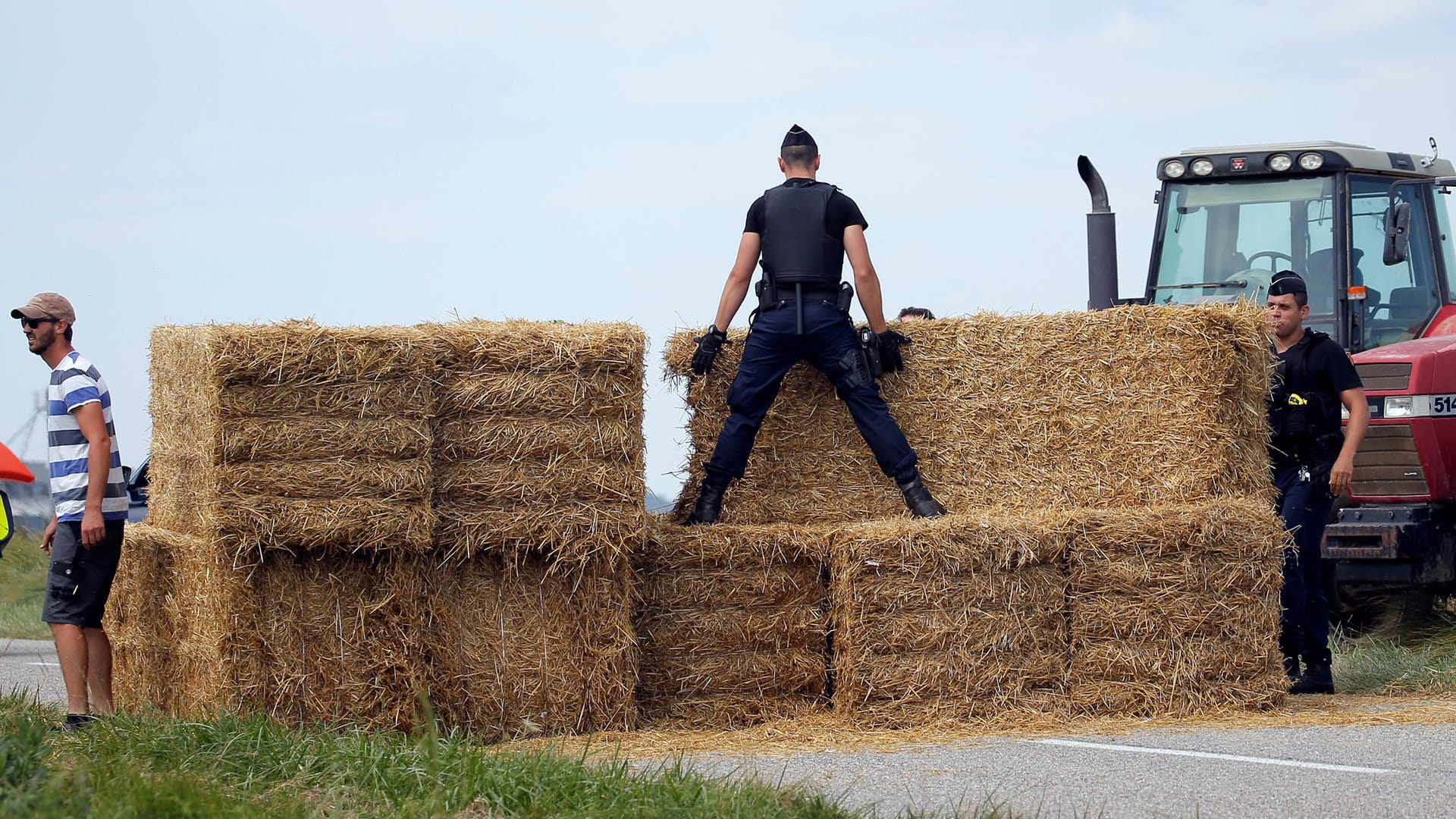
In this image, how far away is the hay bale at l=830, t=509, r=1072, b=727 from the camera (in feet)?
21.8

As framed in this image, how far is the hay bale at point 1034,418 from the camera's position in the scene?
23.8 ft

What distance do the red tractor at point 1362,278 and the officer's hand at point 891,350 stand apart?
288 centimetres

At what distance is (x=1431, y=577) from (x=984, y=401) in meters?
3.81

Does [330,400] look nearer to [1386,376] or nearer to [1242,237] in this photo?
[1386,376]

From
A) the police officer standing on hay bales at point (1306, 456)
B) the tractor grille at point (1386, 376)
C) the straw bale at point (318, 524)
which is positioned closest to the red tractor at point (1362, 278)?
the tractor grille at point (1386, 376)

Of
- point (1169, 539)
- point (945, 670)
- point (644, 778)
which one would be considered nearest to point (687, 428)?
point (945, 670)

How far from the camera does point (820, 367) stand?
Result: 738 centimetres

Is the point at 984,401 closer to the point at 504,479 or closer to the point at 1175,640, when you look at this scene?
the point at 1175,640

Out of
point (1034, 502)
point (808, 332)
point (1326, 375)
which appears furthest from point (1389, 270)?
point (808, 332)

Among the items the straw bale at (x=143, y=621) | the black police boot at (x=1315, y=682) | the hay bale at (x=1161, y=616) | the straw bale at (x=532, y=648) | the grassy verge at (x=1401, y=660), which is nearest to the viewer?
the straw bale at (x=532, y=648)

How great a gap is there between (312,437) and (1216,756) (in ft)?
12.8

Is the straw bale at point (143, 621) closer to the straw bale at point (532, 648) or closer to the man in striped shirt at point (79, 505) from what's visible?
the man in striped shirt at point (79, 505)

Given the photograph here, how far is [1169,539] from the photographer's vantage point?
692 cm

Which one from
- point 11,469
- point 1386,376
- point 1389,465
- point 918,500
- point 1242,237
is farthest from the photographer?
point 1242,237
